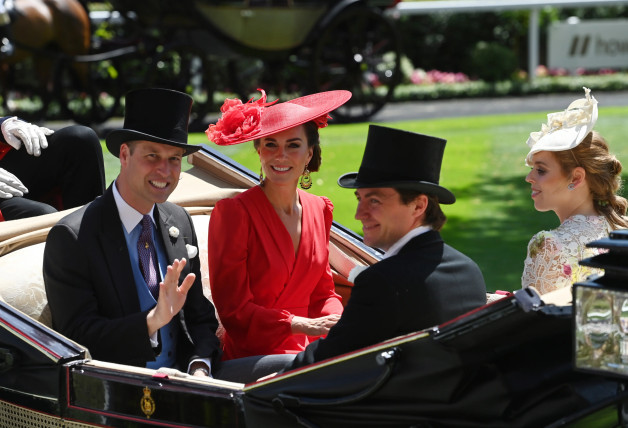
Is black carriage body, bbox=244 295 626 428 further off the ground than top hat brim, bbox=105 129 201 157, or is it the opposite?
top hat brim, bbox=105 129 201 157

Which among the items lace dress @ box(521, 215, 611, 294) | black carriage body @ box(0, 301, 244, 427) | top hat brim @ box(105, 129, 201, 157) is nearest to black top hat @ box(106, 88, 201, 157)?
top hat brim @ box(105, 129, 201, 157)

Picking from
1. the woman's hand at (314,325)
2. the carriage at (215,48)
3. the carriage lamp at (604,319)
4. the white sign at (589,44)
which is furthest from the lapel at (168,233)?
the white sign at (589,44)

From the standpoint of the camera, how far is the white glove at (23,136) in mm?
3492

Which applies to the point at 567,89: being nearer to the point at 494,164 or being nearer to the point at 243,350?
the point at 494,164

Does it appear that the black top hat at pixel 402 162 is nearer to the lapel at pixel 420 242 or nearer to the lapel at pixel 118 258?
the lapel at pixel 420 242

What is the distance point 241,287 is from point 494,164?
6840mm

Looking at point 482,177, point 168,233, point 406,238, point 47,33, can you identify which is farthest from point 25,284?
point 47,33

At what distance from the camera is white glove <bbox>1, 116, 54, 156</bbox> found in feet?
11.5

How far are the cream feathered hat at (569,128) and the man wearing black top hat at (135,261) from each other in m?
1.07

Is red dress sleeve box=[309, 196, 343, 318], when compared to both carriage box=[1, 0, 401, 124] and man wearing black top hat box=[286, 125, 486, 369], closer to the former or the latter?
man wearing black top hat box=[286, 125, 486, 369]

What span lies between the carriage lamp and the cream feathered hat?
3.12ft

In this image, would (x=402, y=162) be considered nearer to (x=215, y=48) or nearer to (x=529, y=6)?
(x=215, y=48)

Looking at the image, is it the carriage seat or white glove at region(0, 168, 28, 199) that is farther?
white glove at region(0, 168, 28, 199)

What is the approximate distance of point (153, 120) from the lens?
9.18 feet
